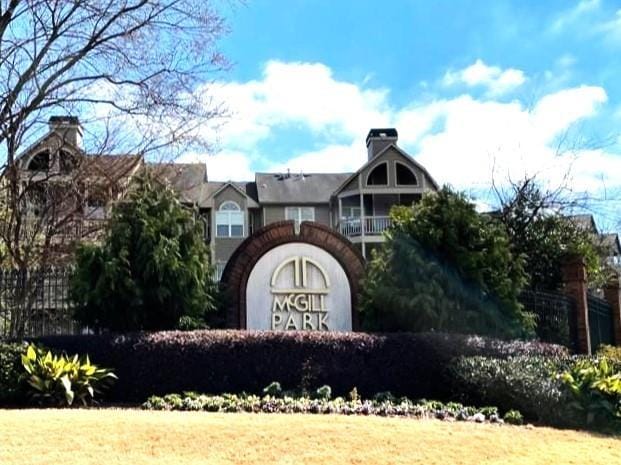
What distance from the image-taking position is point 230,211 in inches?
1639

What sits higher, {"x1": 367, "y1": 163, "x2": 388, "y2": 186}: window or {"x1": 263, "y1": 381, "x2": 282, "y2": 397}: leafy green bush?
{"x1": 367, "y1": 163, "x2": 388, "y2": 186}: window

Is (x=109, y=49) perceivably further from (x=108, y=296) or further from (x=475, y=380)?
(x=475, y=380)

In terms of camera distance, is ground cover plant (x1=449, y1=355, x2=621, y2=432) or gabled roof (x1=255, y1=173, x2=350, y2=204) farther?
gabled roof (x1=255, y1=173, x2=350, y2=204)

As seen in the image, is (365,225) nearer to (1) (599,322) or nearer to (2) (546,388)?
(1) (599,322)

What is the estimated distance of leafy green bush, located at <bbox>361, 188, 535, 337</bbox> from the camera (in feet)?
47.1

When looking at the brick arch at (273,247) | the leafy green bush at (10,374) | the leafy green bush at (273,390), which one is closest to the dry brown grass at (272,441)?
the leafy green bush at (10,374)

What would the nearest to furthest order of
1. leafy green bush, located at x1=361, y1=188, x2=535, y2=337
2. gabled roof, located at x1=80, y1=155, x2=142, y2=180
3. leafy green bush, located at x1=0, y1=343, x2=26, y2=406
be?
leafy green bush, located at x1=0, y1=343, x2=26, y2=406
leafy green bush, located at x1=361, y1=188, x2=535, y2=337
gabled roof, located at x1=80, y1=155, x2=142, y2=180

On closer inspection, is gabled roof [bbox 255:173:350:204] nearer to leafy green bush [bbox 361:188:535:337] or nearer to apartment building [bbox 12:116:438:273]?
apartment building [bbox 12:116:438:273]

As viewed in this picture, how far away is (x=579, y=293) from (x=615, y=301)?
5179 mm

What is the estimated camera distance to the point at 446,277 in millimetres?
14484

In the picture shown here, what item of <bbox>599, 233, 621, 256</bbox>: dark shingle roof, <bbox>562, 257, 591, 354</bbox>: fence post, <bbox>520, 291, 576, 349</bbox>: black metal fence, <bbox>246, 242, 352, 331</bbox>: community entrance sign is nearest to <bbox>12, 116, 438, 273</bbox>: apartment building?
<bbox>599, 233, 621, 256</bbox>: dark shingle roof

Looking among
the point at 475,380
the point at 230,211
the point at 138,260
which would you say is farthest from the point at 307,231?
the point at 230,211

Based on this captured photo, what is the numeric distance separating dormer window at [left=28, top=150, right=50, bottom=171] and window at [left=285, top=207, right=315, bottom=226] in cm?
2485

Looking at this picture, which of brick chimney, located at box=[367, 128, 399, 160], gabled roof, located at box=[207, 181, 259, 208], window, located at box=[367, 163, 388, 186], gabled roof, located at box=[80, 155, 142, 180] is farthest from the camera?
brick chimney, located at box=[367, 128, 399, 160]
